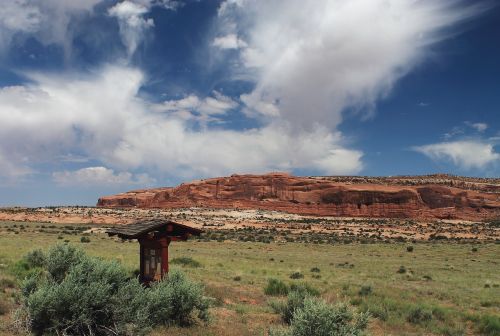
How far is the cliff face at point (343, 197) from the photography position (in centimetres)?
11275

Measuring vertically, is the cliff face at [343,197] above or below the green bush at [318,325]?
above

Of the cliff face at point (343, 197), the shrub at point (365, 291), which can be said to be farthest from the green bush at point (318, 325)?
the cliff face at point (343, 197)

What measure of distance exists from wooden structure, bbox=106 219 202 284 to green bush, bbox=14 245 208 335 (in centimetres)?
77

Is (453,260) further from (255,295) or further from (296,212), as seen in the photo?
(296,212)

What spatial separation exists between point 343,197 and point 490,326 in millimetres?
105992

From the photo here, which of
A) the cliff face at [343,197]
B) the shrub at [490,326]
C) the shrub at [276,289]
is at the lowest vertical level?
the shrub at [490,326]

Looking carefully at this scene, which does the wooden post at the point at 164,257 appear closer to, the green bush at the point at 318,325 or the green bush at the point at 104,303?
the green bush at the point at 104,303

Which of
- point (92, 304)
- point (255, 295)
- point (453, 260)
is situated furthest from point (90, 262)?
point (453, 260)

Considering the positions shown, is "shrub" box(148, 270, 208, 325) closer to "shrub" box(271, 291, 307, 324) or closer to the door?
the door

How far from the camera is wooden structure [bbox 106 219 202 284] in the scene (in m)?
11.0

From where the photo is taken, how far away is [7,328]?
8008 millimetres

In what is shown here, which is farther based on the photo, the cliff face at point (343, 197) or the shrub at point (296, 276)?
the cliff face at point (343, 197)

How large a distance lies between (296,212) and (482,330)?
342 feet

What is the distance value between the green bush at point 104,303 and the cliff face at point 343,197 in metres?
107
